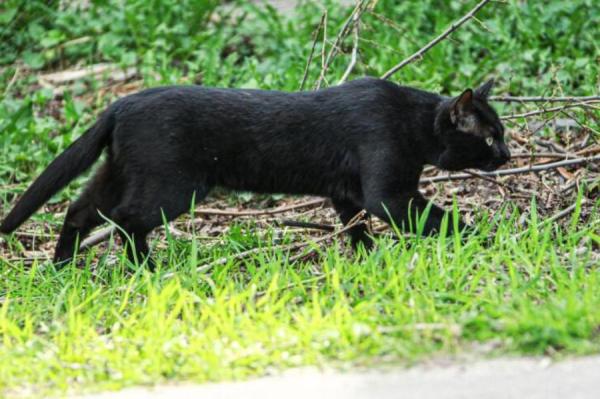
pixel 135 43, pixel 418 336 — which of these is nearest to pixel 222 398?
pixel 418 336

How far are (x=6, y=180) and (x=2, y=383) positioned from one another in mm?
3837

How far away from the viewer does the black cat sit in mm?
5320

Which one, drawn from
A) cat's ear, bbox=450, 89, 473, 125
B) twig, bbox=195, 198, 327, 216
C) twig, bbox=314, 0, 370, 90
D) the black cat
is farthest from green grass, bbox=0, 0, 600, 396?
twig, bbox=314, 0, 370, 90

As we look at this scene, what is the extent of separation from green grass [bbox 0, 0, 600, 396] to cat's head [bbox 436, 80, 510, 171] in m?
0.31

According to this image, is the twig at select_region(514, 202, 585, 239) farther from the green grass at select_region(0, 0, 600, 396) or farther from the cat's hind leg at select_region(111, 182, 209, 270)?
the cat's hind leg at select_region(111, 182, 209, 270)

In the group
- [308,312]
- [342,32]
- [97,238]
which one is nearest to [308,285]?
[308,312]

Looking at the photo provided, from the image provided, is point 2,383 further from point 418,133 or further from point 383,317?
point 418,133

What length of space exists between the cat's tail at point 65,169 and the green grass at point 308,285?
0.31 metres

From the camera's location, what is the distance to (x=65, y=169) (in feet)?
17.9

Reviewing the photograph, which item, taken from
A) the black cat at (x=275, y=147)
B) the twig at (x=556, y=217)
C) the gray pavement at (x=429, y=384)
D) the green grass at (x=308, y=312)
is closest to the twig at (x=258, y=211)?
the black cat at (x=275, y=147)

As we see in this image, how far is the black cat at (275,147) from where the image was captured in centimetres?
532

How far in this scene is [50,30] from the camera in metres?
9.23

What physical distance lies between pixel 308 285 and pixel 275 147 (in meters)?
1.09

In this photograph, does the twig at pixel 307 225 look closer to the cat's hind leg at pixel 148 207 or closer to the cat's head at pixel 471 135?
the cat's hind leg at pixel 148 207
